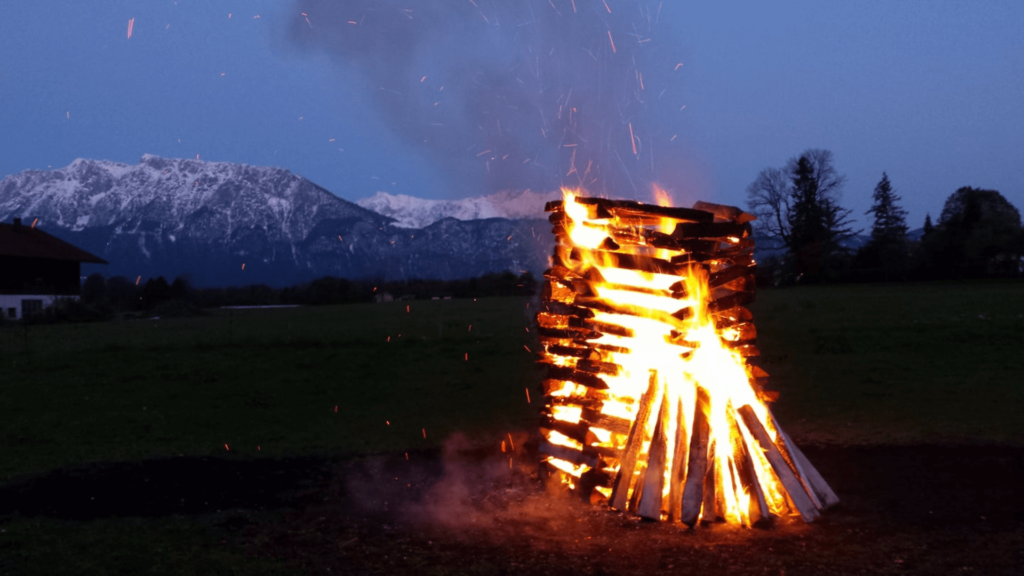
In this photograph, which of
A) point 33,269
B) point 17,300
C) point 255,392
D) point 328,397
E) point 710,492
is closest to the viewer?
point 710,492

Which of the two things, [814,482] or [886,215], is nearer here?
[814,482]

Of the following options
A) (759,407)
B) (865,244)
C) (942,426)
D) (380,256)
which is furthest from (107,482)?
(380,256)

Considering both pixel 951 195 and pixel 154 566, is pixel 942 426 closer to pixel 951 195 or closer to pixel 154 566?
pixel 154 566

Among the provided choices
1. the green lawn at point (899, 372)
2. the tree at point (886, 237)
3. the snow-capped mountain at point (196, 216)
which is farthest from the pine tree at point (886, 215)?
the snow-capped mountain at point (196, 216)

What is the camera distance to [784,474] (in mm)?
5590

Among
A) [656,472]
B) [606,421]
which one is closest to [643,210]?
[606,421]

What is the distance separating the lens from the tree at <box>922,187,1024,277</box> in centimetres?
4806

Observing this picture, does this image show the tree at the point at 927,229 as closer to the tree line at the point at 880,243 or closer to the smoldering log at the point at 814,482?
the tree line at the point at 880,243

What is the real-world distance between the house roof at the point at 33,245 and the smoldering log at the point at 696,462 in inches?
1761

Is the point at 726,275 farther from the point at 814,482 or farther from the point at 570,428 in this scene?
the point at 570,428

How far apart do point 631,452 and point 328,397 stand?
27.0 feet

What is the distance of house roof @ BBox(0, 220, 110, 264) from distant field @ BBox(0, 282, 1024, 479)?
19284mm

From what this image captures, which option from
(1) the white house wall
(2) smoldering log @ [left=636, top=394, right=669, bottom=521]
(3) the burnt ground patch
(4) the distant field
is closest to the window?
(1) the white house wall

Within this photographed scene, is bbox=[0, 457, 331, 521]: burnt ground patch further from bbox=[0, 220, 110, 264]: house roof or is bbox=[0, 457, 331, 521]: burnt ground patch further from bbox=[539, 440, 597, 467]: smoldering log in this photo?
bbox=[0, 220, 110, 264]: house roof
